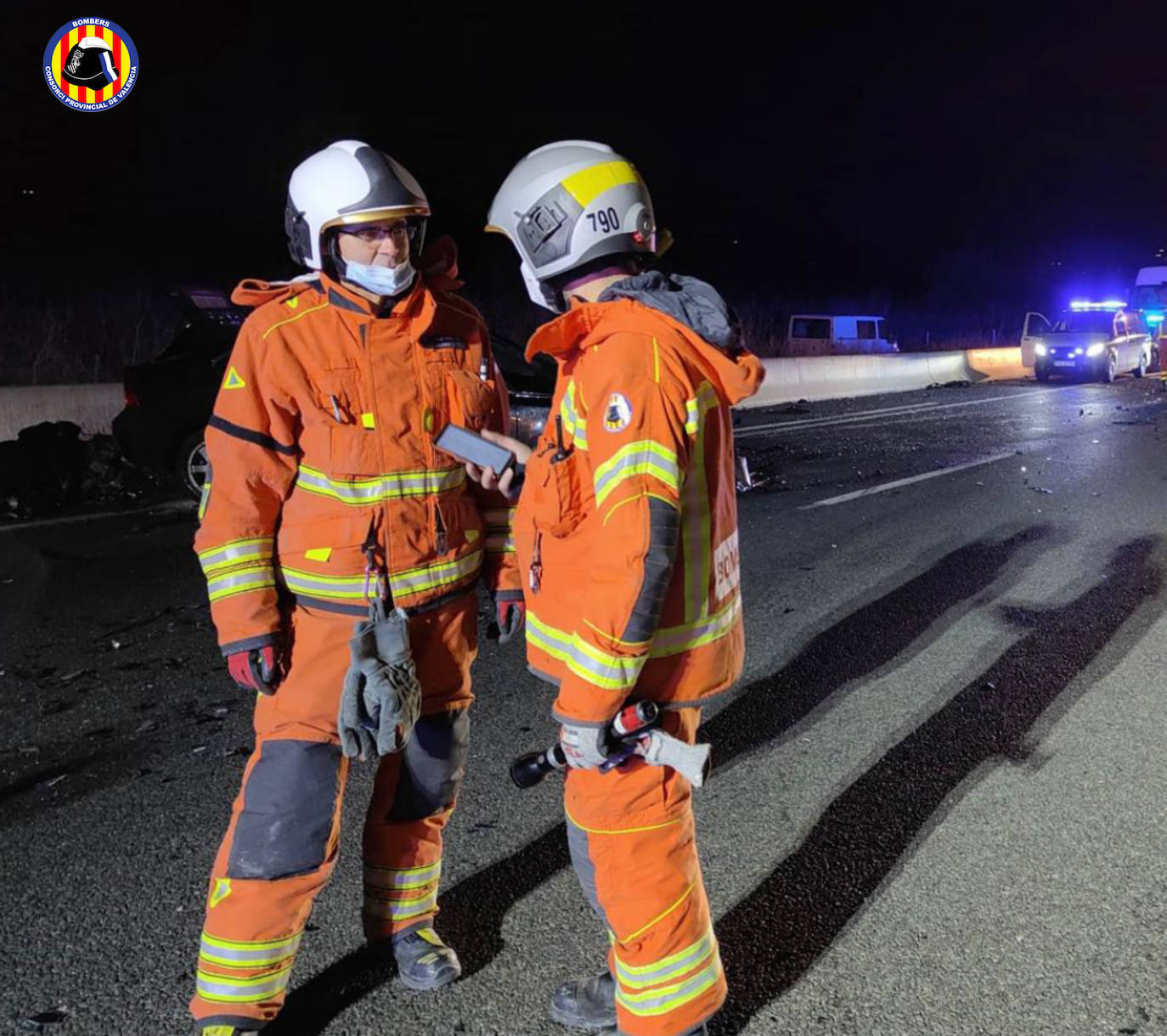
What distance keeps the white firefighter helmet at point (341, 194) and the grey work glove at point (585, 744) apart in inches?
52.6

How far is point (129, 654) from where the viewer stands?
5055 mm

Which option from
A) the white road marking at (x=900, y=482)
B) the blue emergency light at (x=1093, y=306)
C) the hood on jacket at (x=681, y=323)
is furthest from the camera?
the blue emergency light at (x=1093, y=306)

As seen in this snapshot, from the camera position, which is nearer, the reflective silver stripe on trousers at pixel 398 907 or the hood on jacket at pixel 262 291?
the hood on jacket at pixel 262 291

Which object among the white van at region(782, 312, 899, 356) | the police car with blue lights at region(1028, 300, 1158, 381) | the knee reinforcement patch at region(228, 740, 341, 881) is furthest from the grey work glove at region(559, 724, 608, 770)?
the police car with blue lights at region(1028, 300, 1158, 381)

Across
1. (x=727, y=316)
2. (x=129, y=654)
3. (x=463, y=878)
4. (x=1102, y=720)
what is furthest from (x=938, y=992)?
(x=129, y=654)

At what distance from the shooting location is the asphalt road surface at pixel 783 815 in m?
Answer: 2.53

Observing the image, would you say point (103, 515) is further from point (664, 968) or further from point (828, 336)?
point (828, 336)

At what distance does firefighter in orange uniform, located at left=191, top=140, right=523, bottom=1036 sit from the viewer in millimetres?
2314

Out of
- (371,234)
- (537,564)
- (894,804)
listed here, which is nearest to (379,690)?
(537,564)

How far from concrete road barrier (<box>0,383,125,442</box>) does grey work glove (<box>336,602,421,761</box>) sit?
8.19m

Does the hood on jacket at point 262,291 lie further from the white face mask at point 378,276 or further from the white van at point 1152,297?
the white van at point 1152,297

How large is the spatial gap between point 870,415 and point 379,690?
628 inches

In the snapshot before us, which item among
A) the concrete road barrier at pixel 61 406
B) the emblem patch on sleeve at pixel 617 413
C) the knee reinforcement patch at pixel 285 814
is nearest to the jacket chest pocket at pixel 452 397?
the emblem patch on sleeve at pixel 617 413

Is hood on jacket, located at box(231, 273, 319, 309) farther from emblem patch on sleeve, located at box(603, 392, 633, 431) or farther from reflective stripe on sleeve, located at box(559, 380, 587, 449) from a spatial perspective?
emblem patch on sleeve, located at box(603, 392, 633, 431)
